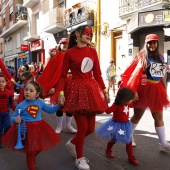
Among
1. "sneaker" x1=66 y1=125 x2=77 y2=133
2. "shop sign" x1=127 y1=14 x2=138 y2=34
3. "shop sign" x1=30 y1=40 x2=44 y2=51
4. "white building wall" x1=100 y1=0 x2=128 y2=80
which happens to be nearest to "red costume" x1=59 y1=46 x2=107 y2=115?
"sneaker" x1=66 y1=125 x2=77 y2=133

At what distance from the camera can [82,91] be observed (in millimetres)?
3105

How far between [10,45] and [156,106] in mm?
32596

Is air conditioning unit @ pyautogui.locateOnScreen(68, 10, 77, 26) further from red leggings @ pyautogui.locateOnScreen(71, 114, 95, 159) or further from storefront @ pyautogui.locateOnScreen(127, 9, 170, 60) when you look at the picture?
red leggings @ pyautogui.locateOnScreen(71, 114, 95, 159)

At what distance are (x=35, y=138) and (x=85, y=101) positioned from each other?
75 centimetres

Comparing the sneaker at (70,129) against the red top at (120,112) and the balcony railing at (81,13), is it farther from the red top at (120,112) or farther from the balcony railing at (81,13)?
the balcony railing at (81,13)

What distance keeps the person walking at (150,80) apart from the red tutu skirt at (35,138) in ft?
4.63

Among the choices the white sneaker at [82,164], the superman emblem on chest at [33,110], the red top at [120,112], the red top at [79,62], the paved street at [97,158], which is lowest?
the paved street at [97,158]

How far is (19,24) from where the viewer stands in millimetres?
28000

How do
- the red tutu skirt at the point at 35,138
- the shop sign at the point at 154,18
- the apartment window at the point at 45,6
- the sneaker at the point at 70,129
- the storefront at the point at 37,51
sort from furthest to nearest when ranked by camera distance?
the storefront at the point at 37,51
the apartment window at the point at 45,6
the shop sign at the point at 154,18
the sneaker at the point at 70,129
the red tutu skirt at the point at 35,138

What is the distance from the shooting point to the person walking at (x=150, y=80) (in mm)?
3662

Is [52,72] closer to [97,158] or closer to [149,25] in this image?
[97,158]

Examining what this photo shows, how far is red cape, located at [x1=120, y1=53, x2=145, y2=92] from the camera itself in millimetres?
3605

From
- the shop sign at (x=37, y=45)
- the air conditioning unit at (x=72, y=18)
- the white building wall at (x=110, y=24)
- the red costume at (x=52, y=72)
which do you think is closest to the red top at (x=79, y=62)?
the red costume at (x=52, y=72)

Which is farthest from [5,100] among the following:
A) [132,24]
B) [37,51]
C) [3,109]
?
[37,51]
